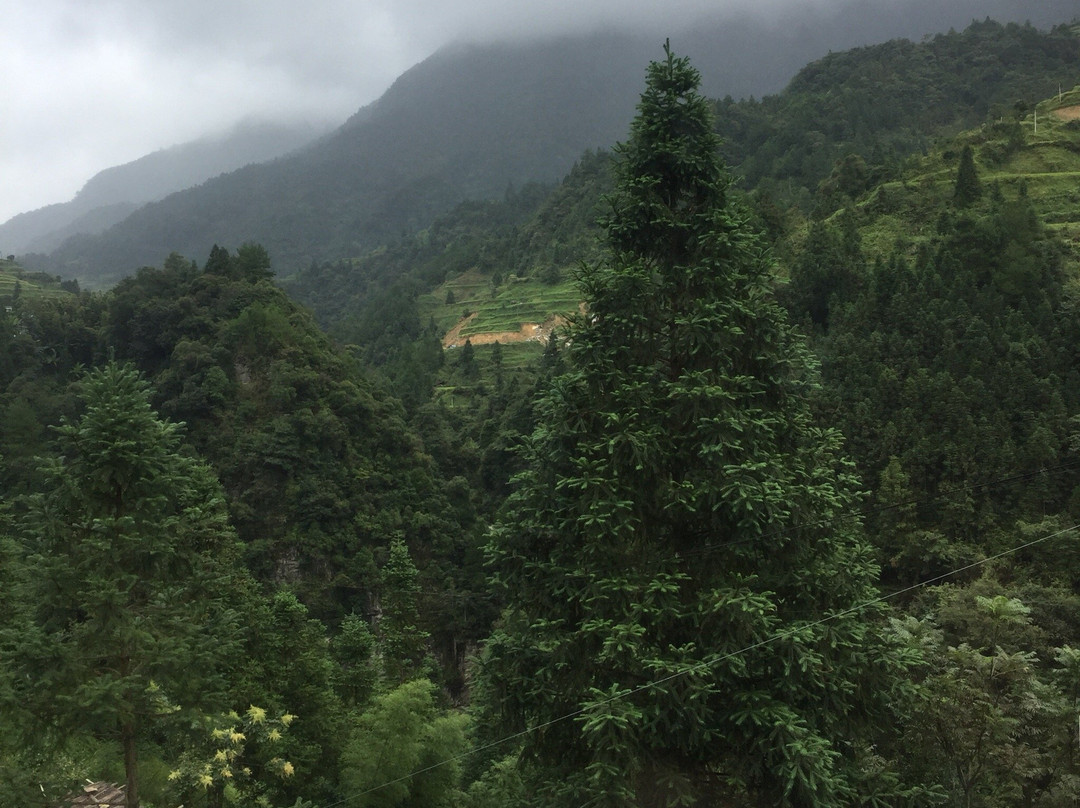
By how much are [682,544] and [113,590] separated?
6.02m

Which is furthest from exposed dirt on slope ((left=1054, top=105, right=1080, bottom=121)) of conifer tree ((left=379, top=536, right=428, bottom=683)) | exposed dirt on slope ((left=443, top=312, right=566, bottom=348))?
conifer tree ((left=379, top=536, right=428, bottom=683))

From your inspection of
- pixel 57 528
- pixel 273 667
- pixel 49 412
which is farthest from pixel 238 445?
pixel 57 528

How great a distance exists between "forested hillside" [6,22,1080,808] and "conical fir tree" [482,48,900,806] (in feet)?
0.15

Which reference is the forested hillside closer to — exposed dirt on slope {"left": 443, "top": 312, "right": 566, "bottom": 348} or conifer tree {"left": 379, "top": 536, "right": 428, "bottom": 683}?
conifer tree {"left": 379, "top": 536, "right": 428, "bottom": 683}

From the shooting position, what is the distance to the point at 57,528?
8.44m

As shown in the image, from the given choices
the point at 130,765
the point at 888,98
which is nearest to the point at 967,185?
the point at 130,765

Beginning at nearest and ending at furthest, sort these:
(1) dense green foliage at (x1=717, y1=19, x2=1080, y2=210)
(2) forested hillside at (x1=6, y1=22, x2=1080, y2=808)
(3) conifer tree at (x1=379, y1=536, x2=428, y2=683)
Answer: (2) forested hillside at (x1=6, y1=22, x2=1080, y2=808), (3) conifer tree at (x1=379, y1=536, x2=428, y2=683), (1) dense green foliage at (x1=717, y1=19, x2=1080, y2=210)

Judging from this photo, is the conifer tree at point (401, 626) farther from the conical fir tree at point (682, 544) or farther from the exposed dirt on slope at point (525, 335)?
the exposed dirt on slope at point (525, 335)

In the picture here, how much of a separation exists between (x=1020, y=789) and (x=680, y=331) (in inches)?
299

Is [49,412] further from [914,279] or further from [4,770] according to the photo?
[914,279]

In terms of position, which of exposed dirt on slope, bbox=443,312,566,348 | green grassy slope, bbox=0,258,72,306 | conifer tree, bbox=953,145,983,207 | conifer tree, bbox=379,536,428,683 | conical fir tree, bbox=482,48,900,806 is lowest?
conifer tree, bbox=379,536,428,683

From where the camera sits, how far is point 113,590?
8.12 metres

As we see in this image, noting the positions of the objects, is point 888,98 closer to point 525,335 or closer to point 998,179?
point 998,179

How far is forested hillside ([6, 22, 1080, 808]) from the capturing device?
7.61 meters
